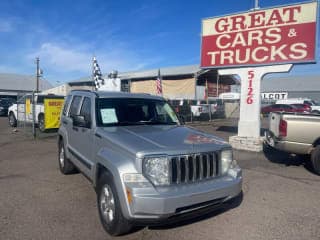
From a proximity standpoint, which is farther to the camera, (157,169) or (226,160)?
(226,160)

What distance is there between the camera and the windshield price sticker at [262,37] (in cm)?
933

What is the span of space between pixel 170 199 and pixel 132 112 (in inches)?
86.1

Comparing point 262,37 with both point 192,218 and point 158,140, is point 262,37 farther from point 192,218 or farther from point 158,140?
point 192,218

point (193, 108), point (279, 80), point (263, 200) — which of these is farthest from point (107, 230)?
point (279, 80)

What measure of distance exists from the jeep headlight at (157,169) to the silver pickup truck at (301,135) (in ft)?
16.2

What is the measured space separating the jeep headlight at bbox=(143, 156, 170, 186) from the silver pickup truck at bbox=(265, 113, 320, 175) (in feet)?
16.2

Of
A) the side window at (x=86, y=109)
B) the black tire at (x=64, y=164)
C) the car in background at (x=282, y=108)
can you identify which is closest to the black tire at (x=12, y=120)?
the black tire at (x=64, y=164)

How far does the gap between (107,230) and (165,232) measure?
2.54 ft

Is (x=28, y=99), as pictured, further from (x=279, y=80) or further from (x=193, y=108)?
(x=279, y=80)

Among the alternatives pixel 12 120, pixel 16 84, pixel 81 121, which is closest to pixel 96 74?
pixel 12 120

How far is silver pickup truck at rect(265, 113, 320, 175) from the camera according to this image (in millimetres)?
7035

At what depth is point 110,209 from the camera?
376cm

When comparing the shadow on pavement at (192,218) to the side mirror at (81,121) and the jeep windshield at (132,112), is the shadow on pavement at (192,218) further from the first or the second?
the side mirror at (81,121)

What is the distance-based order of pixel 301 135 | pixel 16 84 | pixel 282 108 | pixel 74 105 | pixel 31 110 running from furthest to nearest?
pixel 16 84, pixel 282 108, pixel 31 110, pixel 301 135, pixel 74 105
